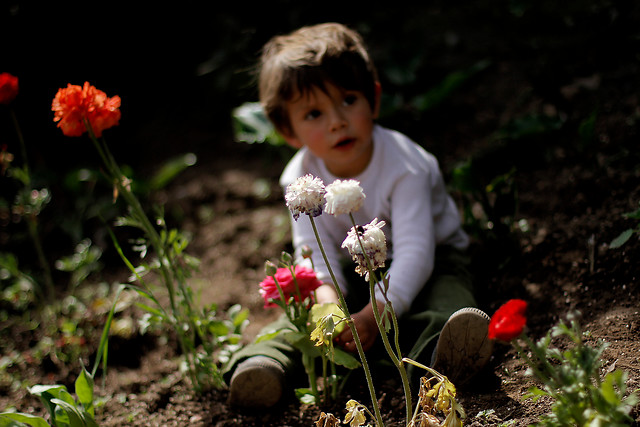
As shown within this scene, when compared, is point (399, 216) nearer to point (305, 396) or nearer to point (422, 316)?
point (422, 316)

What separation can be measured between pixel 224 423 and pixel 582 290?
1.11 meters

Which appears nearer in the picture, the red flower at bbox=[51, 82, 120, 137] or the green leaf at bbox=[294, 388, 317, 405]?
the red flower at bbox=[51, 82, 120, 137]

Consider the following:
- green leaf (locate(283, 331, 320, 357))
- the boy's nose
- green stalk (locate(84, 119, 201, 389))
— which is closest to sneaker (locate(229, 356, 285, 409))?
green leaf (locate(283, 331, 320, 357))

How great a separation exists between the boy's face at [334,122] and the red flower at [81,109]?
62 centimetres

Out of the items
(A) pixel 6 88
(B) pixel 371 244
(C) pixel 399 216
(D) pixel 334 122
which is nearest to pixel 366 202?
(C) pixel 399 216

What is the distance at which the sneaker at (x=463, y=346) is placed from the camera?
1.36 meters

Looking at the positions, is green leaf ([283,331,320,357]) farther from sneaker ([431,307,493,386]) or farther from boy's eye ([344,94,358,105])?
boy's eye ([344,94,358,105])

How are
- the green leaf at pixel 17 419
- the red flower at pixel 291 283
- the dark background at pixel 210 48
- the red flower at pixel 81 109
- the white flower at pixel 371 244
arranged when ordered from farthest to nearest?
the dark background at pixel 210 48
the red flower at pixel 291 283
the red flower at pixel 81 109
the green leaf at pixel 17 419
the white flower at pixel 371 244

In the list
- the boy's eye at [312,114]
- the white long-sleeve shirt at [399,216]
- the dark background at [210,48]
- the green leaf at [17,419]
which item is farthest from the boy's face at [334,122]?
the green leaf at [17,419]

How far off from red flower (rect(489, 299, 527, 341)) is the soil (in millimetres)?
446

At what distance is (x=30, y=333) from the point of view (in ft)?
7.73

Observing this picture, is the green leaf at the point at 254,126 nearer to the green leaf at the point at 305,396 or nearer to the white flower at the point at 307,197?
the green leaf at the point at 305,396

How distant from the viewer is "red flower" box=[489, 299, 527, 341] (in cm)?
91

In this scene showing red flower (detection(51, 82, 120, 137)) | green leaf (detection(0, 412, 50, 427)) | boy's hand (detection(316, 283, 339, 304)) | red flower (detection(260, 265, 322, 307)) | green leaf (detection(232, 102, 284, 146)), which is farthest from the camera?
green leaf (detection(232, 102, 284, 146))
